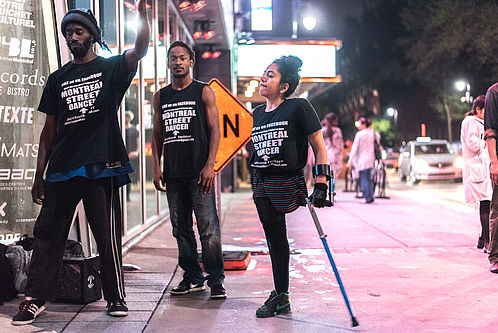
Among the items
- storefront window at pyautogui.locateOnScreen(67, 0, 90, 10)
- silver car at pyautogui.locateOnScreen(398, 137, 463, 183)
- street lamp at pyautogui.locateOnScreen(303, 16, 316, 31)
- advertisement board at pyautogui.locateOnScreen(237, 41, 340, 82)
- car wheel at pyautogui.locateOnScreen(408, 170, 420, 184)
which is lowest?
car wheel at pyautogui.locateOnScreen(408, 170, 420, 184)

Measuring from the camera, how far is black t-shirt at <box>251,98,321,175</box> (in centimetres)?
475

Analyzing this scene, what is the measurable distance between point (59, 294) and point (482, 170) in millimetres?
4829

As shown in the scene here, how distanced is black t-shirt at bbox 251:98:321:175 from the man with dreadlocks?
949 millimetres

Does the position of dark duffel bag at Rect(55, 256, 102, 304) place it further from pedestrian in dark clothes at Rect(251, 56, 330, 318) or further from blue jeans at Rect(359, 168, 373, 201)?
blue jeans at Rect(359, 168, 373, 201)

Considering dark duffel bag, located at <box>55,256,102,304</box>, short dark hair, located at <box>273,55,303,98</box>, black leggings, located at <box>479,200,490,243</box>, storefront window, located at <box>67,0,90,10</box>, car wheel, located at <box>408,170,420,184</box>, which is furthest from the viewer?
car wheel, located at <box>408,170,420,184</box>

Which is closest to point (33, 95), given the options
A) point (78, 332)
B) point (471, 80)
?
point (78, 332)

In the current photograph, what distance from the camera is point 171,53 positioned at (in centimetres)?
538

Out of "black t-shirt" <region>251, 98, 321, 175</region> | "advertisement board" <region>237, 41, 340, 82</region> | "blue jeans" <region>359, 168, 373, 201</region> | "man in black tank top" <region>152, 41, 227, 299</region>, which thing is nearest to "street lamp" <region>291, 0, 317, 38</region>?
"advertisement board" <region>237, 41, 340, 82</region>

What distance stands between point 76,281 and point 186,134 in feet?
4.42

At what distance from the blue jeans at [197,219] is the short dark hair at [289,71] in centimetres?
106

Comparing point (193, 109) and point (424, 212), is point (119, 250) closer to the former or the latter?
point (193, 109)

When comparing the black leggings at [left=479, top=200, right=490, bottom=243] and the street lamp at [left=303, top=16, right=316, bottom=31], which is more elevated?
the street lamp at [left=303, top=16, right=316, bottom=31]

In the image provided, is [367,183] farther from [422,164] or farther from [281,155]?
[281,155]

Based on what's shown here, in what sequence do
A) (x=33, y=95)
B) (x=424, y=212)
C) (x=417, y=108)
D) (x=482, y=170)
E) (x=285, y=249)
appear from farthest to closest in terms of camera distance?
(x=417, y=108)
(x=424, y=212)
(x=482, y=170)
(x=33, y=95)
(x=285, y=249)
